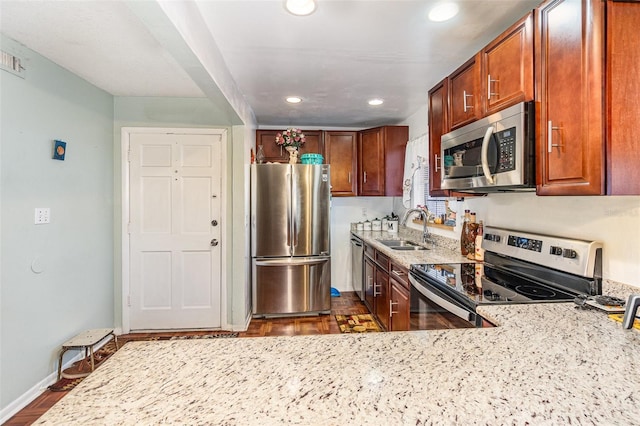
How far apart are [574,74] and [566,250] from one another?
84 centimetres

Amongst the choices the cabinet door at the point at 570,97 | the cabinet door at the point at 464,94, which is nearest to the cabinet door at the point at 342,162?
the cabinet door at the point at 464,94

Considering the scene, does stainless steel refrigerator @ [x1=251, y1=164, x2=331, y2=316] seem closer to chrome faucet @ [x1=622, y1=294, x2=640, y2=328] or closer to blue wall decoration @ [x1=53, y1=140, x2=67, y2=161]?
blue wall decoration @ [x1=53, y1=140, x2=67, y2=161]

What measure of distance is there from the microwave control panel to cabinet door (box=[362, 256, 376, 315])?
1.91 m

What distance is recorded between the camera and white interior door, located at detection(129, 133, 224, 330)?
315cm

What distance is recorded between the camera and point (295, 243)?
347 cm

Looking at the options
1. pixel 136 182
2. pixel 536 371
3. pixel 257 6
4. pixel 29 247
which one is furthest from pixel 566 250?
pixel 136 182

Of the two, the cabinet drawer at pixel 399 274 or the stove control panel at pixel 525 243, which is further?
the cabinet drawer at pixel 399 274

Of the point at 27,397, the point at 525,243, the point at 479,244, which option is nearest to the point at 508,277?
the point at 525,243

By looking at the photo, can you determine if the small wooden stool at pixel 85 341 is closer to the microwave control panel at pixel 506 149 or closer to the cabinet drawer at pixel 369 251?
the cabinet drawer at pixel 369 251

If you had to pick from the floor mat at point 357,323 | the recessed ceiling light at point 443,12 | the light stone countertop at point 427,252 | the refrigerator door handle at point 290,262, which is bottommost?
the floor mat at point 357,323

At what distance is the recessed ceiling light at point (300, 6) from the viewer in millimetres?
1583

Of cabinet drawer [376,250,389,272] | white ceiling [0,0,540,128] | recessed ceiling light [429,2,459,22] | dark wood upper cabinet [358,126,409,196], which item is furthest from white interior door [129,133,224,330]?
recessed ceiling light [429,2,459,22]

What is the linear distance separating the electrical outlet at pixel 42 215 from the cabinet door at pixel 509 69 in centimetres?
290

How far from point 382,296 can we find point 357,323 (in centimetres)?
54
